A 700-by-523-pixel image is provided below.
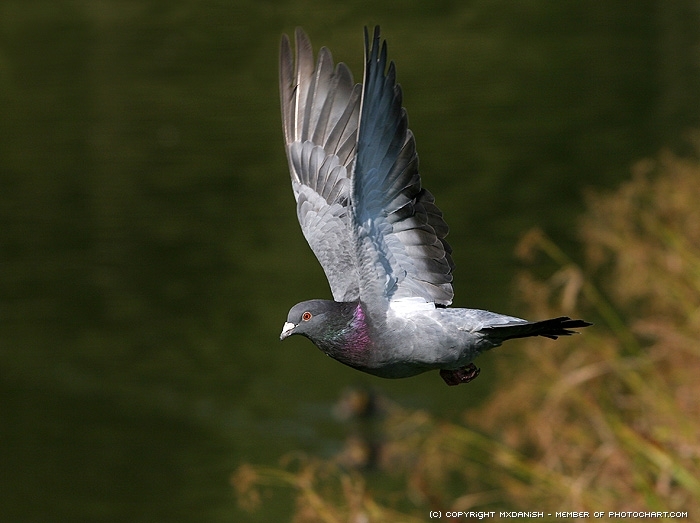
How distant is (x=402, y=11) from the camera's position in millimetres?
25578

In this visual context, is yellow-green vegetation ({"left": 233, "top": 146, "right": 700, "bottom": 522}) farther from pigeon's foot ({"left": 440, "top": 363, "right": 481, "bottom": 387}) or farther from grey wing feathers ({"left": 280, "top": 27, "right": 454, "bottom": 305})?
pigeon's foot ({"left": 440, "top": 363, "right": 481, "bottom": 387})

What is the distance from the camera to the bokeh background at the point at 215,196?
639 inches

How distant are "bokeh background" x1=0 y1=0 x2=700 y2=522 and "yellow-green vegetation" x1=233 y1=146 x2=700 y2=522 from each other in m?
2.39

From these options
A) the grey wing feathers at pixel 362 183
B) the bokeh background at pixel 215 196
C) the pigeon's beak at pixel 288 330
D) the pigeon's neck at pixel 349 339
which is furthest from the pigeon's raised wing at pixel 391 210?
the bokeh background at pixel 215 196

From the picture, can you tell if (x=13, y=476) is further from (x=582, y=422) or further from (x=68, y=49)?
(x=68, y=49)

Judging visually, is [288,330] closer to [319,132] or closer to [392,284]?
[392,284]

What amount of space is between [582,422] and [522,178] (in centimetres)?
1099

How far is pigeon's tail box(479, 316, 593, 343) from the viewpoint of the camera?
370 centimetres

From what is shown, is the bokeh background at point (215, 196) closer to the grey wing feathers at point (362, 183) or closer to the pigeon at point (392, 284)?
the grey wing feathers at point (362, 183)

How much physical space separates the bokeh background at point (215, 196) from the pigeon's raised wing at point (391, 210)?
744cm

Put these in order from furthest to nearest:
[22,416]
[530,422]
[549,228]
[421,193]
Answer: [549,228] → [22,416] → [530,422] → [421,193]

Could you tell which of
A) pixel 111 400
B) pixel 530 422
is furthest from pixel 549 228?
pixel 530 422

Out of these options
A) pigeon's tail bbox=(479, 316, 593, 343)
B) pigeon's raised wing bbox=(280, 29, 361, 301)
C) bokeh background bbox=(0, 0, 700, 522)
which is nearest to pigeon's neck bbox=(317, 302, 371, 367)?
pigeon's tail bbox=(479, 316, 593, 343)

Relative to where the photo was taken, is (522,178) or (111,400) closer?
(111,400)
